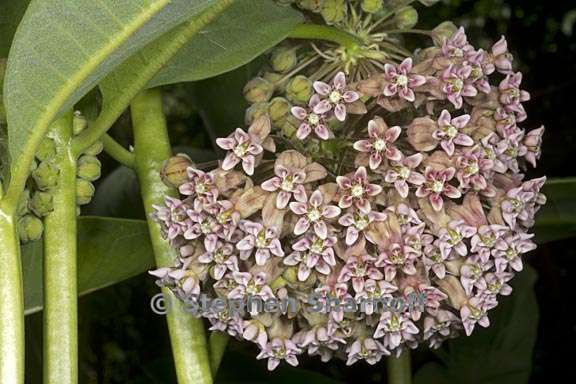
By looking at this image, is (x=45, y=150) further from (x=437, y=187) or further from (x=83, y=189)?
Answer: (x=437, y=187)

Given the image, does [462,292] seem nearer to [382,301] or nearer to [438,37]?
[382,301]

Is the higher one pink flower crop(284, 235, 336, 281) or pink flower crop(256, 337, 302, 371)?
pink flower crop(284, 235, 336, 281)

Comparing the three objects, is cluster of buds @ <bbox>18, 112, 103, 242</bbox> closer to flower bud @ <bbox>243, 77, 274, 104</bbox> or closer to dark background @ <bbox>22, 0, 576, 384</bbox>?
flower bud @ <bbox>243, 77, 274, 104</bbox>

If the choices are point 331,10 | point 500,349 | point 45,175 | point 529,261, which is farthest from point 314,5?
point 529,261

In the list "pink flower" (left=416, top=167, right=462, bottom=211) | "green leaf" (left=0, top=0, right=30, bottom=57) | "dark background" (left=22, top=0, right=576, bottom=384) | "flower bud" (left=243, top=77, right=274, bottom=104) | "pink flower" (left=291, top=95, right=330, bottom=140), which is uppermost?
"dark background" (left=22, top=0, right=576, bottom=384)

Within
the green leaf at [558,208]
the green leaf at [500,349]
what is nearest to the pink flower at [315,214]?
the green leaf at [558,208]

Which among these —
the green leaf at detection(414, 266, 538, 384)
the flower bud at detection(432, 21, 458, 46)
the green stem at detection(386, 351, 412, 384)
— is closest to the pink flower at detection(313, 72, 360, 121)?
the flower bud at detection(432, 21, 458, 46)
